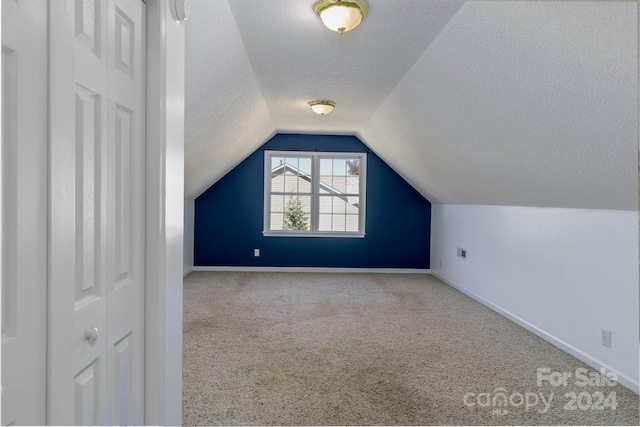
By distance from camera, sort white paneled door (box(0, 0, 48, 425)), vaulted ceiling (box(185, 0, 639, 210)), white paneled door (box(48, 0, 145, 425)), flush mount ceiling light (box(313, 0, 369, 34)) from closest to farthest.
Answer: white paneled door (box(0, 0, 48, 425))
white paneled door (box(48, 0, 145, 425))
vaulted ceiling (box(185, 0, 639, 210))
flush mount ceiling light (box(313, 0, 369, 34))

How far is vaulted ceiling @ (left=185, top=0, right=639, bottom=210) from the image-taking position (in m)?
1.77

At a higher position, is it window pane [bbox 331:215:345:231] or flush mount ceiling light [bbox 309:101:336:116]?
flush mount ceiling light [bbox 309:101:336:116]

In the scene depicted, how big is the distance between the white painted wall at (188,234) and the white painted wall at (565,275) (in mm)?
4000

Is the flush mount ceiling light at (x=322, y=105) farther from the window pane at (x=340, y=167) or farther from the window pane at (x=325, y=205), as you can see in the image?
the window pane at (x=325, y=205)

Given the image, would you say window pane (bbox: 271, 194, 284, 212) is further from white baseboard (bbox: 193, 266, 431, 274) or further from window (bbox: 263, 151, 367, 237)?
white baseboard (bbox: 193, 266, 431, 274)

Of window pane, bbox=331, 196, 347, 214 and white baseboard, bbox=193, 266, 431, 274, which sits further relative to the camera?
window pane, bbox=331, 196, 347, 214

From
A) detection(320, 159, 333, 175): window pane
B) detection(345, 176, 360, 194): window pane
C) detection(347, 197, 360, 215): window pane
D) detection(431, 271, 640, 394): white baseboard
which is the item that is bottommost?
detection(431, 271, 640, 394): white baseboard

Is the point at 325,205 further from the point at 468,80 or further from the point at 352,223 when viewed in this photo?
the point at 468,80

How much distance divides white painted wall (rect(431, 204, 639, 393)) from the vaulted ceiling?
0.20m

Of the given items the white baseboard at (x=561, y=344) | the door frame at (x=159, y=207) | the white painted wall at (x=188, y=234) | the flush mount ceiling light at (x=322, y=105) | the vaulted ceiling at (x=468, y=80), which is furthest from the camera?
the white painted wall at (x=188, y=234)

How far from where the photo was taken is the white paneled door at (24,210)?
80cm

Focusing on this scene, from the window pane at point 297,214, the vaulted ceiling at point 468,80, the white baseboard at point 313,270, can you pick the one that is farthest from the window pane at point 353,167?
the vaulted ceiling at point 468,80

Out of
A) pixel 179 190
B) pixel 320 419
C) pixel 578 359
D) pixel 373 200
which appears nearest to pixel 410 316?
pixel 578 359

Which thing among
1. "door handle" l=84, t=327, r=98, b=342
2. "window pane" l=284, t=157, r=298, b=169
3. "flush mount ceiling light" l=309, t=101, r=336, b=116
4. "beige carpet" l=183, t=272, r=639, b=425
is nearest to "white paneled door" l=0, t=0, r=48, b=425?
"door handle" l=84, t=327, r=98, b=342
